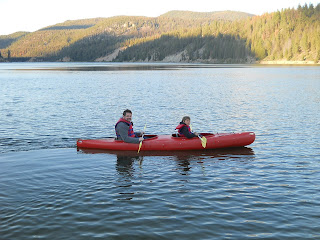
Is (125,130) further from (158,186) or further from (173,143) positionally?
(158,186)

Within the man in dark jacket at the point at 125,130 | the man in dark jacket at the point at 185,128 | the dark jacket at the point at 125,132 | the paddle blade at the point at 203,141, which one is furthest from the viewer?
the man in dark jacket at the point at 185,128

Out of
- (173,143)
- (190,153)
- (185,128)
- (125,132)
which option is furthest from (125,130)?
(190,153)

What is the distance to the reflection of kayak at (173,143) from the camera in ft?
47.7

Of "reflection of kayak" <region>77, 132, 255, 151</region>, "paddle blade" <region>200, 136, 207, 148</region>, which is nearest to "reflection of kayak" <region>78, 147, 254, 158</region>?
"reflection of kayak" <region>77, 132, 255, 151</region>

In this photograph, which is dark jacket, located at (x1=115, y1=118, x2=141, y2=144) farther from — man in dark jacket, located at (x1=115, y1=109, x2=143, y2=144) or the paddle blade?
the paddle blade

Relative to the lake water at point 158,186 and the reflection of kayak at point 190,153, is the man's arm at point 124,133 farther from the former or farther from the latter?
the lake water at point 158,186

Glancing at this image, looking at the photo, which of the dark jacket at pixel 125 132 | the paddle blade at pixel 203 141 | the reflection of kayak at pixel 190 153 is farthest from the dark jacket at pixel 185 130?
the dark jacket at pixel 125 132

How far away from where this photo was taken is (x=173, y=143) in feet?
47.7

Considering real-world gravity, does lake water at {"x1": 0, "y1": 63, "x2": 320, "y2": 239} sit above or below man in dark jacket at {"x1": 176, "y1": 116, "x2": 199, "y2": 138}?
below

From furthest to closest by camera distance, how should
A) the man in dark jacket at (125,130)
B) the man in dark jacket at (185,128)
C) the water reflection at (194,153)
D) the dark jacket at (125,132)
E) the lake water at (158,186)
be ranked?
the man in dark jacket at (185,128) → the dark jacket at (125,132) → the man in dark jacket at (125,130) → the water reflection at (194,153) → the lake water at (158,186)

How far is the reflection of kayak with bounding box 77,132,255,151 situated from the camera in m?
14.5

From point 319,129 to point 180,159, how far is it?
9562mm

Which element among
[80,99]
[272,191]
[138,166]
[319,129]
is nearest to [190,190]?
[272,191]

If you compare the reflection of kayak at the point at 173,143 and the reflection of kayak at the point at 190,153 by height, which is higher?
the reflection of kayak at the point at 173,143
